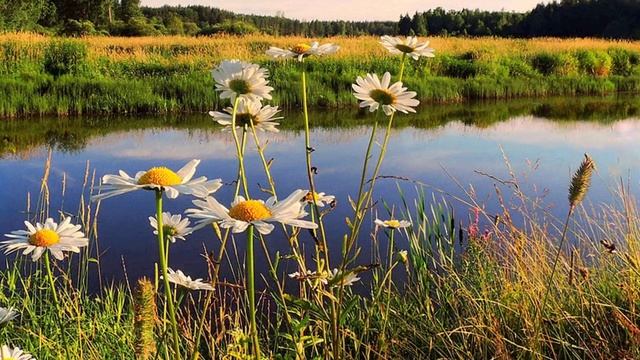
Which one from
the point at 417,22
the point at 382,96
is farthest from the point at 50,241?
the point at 417,22

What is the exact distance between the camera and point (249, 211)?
3.12ft

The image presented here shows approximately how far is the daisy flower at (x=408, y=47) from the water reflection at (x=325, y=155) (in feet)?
6.89

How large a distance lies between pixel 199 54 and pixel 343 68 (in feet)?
10.8

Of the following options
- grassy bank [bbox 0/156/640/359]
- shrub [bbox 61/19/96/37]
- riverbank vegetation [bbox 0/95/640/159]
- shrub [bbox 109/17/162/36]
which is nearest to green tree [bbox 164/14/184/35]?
shrub [bbox 109/17/162/36]

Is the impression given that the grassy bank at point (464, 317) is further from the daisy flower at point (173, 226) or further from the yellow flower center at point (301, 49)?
the yellow flower center at point (301, 49)

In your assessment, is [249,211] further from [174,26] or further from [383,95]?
[174,26]

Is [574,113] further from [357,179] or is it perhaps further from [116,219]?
[116,219]

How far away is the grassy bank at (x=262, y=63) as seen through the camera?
10.6 m

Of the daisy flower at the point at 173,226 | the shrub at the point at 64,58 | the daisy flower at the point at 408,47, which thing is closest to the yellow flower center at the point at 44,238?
the daisy flower at the point at 173,226

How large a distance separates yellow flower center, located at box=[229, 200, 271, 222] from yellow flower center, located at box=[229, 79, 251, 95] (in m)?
0.35

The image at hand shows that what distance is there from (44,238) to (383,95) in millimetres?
685

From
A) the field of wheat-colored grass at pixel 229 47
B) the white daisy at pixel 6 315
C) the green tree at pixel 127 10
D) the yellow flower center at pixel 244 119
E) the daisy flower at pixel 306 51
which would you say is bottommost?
the white daisy at pixel 6 315

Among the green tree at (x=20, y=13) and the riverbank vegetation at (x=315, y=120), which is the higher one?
the green tree at (x=20, y=13)

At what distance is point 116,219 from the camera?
4.93 meters
